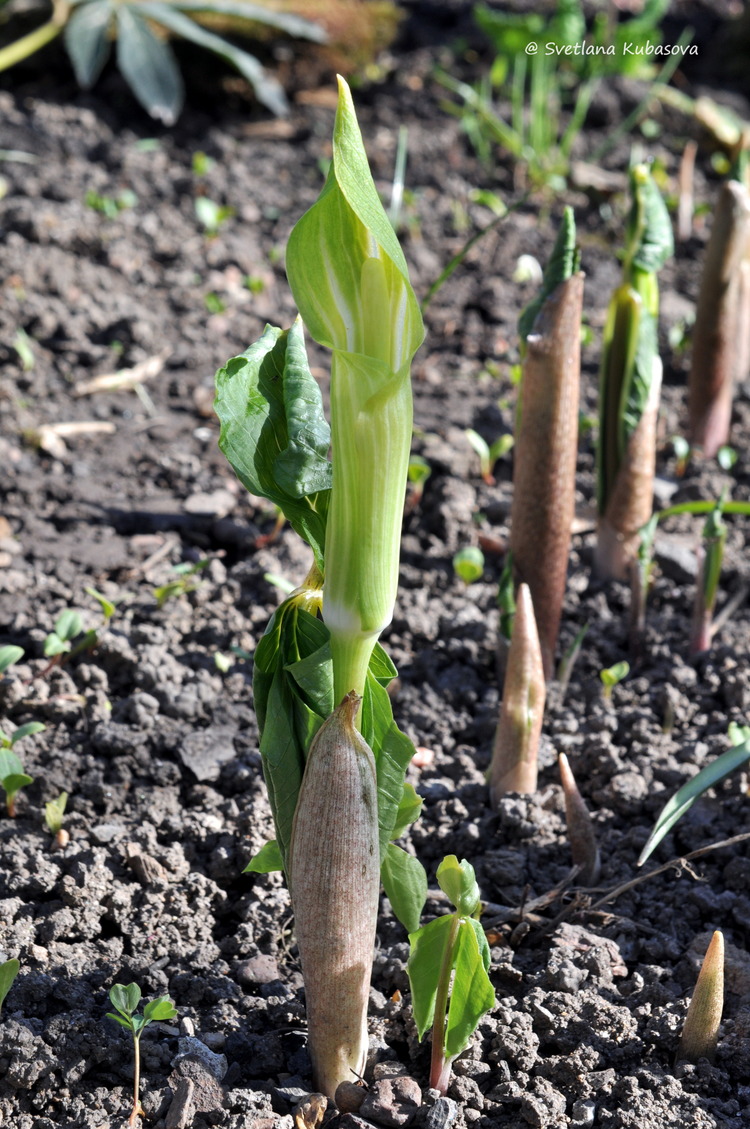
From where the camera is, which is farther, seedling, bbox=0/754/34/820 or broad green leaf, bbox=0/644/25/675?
broad green leaf, bbox=0/644/25/675

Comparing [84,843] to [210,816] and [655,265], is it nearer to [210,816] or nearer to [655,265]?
[210,816]

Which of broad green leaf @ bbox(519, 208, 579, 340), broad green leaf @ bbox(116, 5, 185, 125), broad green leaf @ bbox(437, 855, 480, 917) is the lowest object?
broad green leaf @ bbox(437, 855, 480, 917)

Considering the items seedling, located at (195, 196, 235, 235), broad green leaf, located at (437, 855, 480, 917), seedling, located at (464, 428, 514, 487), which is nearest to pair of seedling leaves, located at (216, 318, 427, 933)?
broad green leaf, located at (437, 855, 480, 917)

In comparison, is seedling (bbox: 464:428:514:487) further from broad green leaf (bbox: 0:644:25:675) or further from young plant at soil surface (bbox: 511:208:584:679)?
broad green leaf (bbox: 0:644:25:675)

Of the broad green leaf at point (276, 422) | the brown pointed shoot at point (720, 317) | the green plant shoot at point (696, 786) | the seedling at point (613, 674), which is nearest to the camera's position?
the broad green leaf at point (276, 422)

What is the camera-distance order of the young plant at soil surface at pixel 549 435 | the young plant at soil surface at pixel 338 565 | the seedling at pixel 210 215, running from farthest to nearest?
the seedling at pixel 210 215 → the young plant at soil surface at pixel 549 435 → the young plant at soil surface at pixel 338 565

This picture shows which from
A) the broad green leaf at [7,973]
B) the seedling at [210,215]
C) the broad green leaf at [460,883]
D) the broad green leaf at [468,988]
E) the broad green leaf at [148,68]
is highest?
the broad green leaf at [148,68]

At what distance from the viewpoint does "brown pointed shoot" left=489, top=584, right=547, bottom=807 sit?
1574 millimetres

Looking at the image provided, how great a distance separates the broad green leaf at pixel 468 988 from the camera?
110 centimetres

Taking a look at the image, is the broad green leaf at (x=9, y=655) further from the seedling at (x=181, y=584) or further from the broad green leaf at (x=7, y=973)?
the broad green leaf at (x=7, y=973)

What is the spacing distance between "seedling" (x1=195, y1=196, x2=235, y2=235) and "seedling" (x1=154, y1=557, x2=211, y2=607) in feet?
5.18

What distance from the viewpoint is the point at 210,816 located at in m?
1.64

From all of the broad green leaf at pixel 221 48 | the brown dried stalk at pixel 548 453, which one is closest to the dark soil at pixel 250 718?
the brown dried stalk at pixel 548 453

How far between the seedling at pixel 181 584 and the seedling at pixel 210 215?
158 cm
